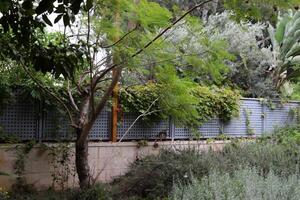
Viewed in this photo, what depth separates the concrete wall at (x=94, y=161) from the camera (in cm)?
764

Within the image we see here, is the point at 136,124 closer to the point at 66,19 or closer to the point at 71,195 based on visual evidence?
the point at 71,195

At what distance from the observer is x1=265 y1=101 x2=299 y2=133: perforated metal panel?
13.2 meters

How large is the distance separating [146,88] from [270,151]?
10.2 feet

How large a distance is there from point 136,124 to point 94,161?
1.49 meters

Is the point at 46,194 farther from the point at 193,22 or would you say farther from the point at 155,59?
the point at 193,22

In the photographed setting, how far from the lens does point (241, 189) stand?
5453 millimetres

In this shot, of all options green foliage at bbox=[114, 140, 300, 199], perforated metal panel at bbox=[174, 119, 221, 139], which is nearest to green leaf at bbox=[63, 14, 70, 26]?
green foliage at bbox=[114, 140, 300, 199]

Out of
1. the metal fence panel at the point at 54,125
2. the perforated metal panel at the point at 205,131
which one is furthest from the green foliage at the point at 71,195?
the perforated metal panel at the point at 205,131

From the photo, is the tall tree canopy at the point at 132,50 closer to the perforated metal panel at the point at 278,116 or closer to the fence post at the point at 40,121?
the fence post at the point at 40,121

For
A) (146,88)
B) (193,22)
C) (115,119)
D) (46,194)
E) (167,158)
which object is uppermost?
(193,22)

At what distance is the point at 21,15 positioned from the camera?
10.1 feet

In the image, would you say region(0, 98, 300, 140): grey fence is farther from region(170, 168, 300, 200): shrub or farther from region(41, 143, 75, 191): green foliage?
region(170, 168, 300, 200): shrub

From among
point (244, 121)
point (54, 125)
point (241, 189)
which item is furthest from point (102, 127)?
point (244, 121)

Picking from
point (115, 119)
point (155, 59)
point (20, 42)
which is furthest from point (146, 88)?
point (20, 42)
